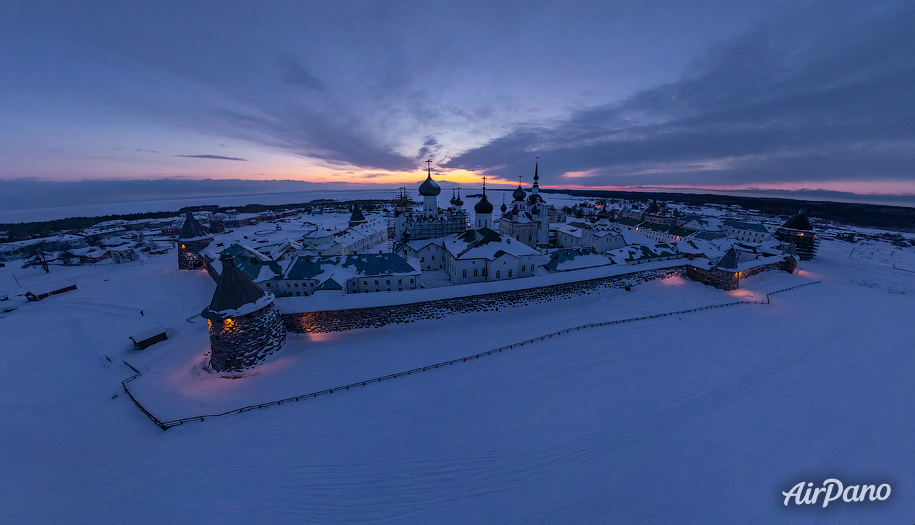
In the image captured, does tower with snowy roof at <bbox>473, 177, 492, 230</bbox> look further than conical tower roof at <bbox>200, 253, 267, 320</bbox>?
Yes

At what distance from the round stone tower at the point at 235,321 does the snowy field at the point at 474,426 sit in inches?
36.2

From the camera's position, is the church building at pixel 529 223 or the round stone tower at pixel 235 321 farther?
the church building at pixel 529 223

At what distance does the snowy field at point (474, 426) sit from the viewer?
8273mm

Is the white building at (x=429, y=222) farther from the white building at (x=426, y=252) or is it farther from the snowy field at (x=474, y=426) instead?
the snowy field at (x=474, y=426)

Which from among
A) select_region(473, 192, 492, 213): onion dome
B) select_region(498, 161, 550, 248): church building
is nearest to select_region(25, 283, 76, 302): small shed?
select_region(473, 192, 492, 213): onion dome

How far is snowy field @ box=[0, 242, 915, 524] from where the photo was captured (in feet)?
27.1

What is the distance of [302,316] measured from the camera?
16.5 metres

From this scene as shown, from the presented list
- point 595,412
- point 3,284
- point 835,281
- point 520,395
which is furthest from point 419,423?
point 3,284

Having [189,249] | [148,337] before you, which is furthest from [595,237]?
[189,249]

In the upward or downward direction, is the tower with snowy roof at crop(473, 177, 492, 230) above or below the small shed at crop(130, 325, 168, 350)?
above

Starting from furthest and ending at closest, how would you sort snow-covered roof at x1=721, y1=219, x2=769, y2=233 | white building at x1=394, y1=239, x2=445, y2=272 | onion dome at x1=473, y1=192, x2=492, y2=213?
1. snow-covered roof at x1=721, y1=219, x2=769, y2=233
2. onion dome at x1=473, y1=192, x2=492, y2=213
3. white building at x1=394, y1=239, x2=445, y2=272

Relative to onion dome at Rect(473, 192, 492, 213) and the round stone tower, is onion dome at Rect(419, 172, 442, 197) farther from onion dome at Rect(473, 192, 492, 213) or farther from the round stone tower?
the round stone tower

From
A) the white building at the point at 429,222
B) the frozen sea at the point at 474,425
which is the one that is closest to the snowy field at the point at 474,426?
the frozen sea at the point at 474,425

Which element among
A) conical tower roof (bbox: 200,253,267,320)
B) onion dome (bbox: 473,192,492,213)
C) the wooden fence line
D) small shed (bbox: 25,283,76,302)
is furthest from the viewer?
onion dome (bbox: 473,192,492,213)
